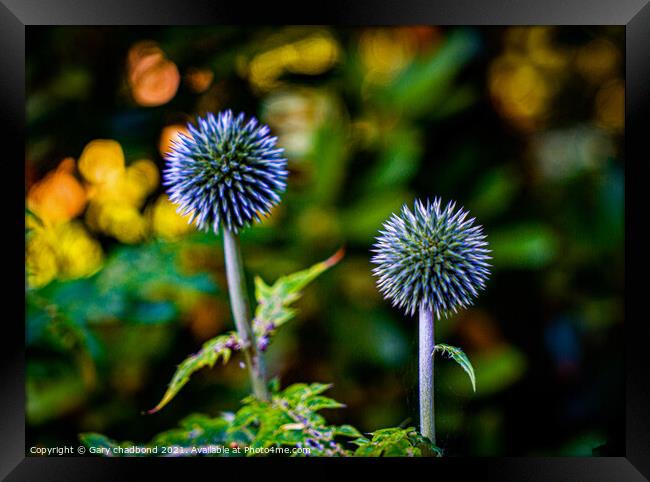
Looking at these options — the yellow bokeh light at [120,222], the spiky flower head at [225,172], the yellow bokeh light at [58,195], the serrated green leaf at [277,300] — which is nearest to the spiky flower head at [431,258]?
the serrated green leaf at [277,300]

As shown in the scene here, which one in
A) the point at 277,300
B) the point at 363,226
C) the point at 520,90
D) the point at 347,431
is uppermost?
the point at 520,90

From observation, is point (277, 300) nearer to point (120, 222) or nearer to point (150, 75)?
point (120, 222)

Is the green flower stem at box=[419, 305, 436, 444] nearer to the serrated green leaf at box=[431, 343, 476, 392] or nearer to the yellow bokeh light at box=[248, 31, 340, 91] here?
the serrated green leaf at box=[431, 343, 476, 392]

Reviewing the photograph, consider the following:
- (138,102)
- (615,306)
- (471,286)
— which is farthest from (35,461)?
(615,306)

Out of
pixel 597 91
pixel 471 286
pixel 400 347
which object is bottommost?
pixel 400 347

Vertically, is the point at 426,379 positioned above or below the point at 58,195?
below

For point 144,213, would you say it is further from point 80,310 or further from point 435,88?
point 435,88

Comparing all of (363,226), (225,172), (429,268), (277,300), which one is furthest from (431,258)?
(225,172)

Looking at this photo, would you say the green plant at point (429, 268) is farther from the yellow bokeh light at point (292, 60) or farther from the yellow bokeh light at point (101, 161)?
the yellow bokeh light at point (101, 161)
